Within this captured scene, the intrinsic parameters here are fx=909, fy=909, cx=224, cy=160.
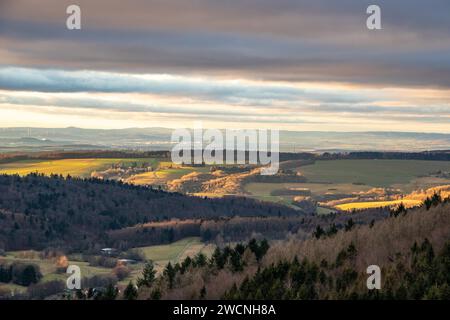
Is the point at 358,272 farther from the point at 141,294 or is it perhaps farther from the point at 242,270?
the point at 141,294

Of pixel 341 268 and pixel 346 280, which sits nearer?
pixel 346 280

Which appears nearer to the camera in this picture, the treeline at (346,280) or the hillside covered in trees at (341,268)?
the treeline at (346,280)

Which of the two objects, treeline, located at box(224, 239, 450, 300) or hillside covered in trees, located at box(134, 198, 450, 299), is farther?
hillside covered in trees, located at box(134, 198, 450, 299)
